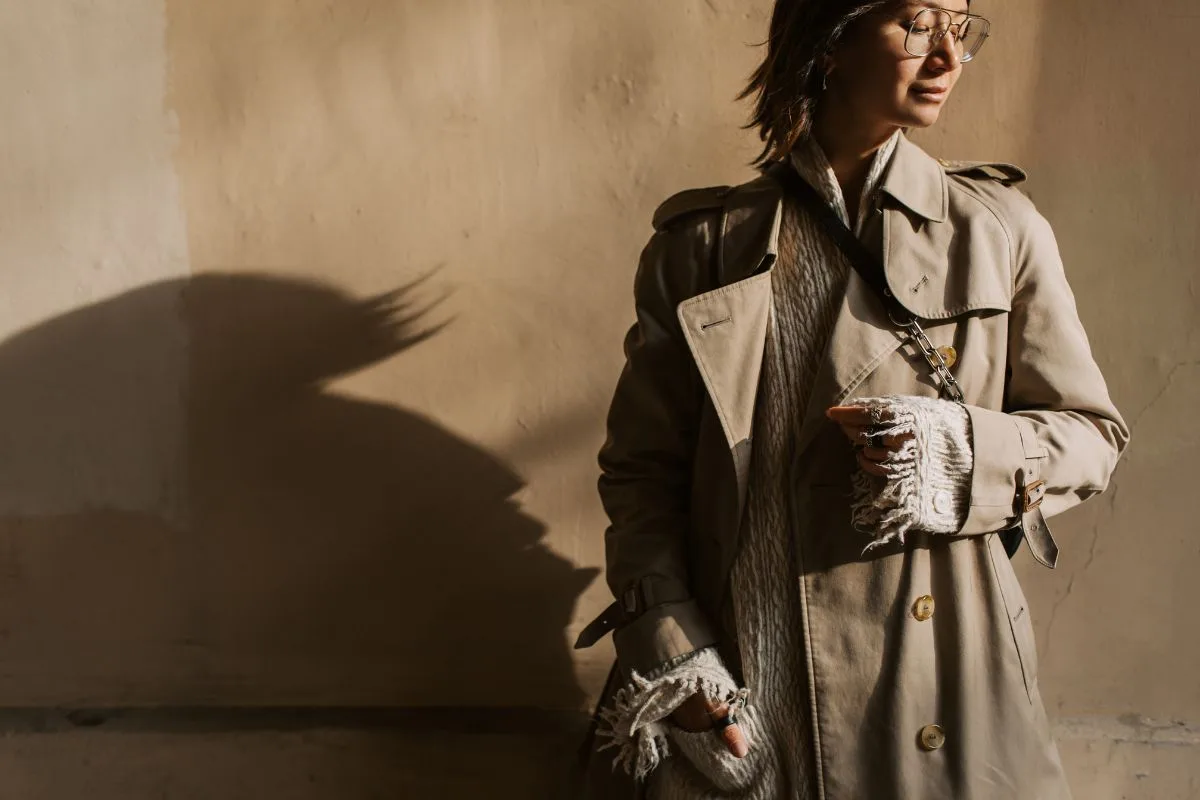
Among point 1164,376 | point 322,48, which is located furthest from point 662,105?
point 1164,376

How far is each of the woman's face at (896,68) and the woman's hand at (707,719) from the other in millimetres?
797

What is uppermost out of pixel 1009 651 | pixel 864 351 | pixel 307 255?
pixel 307 255

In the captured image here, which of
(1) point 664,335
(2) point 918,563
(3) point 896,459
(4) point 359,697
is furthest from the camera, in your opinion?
(4) point 359,697

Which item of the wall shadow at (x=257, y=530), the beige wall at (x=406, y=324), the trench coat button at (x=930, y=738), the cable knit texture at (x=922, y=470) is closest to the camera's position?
the cable knit texture at (x=922, y=470)

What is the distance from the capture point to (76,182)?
75.0 inches

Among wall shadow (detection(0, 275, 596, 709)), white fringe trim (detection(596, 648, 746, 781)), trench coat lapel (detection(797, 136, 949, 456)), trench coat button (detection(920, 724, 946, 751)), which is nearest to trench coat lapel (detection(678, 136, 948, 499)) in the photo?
trench coat lapel (detection(797, 136, 949, 456))

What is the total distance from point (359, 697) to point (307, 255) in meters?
0.88

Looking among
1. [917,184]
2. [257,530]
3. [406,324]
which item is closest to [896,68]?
[917,184]

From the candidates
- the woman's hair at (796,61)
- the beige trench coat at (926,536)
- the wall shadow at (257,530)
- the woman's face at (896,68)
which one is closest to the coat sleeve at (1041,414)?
the beige trench coat at (926,536)

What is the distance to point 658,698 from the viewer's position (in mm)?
1363

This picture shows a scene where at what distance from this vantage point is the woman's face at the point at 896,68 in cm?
127

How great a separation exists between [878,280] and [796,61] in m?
0.31

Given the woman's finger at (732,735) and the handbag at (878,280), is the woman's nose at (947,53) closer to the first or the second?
the handbag at (878,280)

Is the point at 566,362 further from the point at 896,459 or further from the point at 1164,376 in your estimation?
the point at 1164,376
